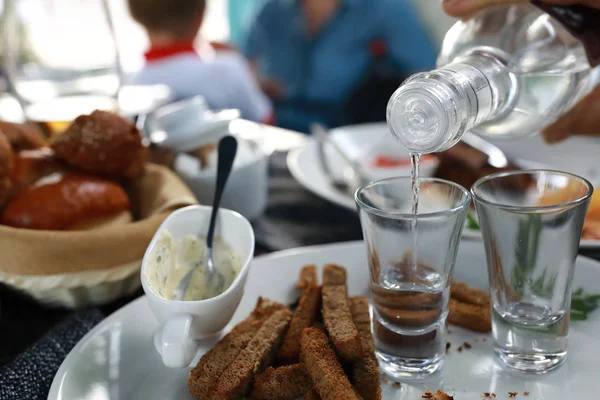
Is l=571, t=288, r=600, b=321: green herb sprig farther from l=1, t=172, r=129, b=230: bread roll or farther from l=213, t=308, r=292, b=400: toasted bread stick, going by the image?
l=1, t=172, r=129, b=230: bread roll

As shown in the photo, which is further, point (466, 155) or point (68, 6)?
point (68, 6)

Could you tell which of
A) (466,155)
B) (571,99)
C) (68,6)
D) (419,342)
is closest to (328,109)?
(68,6)

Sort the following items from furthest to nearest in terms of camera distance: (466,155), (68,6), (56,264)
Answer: (68,6)
(466,155)
(56,264)

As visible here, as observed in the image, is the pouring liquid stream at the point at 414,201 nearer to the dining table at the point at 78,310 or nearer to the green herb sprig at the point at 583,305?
the green herb sprig at the point at 583,305

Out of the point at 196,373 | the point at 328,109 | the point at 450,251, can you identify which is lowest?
the point at 328,109

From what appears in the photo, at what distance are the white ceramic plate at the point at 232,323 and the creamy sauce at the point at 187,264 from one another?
8 centimetres

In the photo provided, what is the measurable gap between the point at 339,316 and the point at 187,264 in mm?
234

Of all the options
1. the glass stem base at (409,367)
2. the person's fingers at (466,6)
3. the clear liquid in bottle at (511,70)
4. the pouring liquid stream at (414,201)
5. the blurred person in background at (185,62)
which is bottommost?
the blurred person in background at (185,62)

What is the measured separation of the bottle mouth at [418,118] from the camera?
63cm

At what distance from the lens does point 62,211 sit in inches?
37.3

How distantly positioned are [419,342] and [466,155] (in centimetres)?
69

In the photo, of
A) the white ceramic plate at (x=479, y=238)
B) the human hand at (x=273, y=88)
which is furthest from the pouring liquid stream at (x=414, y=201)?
the human hand at (x=273, y=88)

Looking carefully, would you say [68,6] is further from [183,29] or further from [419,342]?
[419,342]

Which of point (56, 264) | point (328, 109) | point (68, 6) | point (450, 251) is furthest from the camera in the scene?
Answer: point (328, 109)
